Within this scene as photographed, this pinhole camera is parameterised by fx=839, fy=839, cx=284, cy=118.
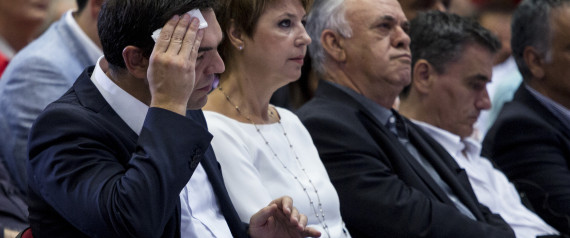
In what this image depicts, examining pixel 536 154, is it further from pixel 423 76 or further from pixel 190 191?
pixel 190 191

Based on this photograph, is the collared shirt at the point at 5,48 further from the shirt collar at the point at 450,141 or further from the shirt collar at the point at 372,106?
the shirt collar at the point at 450,141

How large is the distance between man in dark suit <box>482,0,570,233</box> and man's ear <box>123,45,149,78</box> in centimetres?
234

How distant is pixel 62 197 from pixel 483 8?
16.7 ft

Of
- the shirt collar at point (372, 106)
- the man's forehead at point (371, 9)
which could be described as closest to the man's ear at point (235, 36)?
the shirt collar at point (372, 106)

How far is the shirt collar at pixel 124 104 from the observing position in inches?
82.1

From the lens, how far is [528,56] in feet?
14.3

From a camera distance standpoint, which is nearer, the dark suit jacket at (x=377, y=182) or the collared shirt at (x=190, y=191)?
the collared shirt at (x=190, y=191)

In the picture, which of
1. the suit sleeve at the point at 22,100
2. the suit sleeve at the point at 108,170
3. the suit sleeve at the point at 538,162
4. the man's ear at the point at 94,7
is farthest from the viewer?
the suit sleeve at the point at 538,162

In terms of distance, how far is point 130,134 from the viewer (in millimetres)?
2072

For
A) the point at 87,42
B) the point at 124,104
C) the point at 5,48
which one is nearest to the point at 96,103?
the point at 124,104

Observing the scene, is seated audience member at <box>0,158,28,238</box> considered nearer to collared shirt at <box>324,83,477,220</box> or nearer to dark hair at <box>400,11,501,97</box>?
collared shirt at <box>324,83,477,220</box>

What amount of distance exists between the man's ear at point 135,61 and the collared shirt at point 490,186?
200 centimetres

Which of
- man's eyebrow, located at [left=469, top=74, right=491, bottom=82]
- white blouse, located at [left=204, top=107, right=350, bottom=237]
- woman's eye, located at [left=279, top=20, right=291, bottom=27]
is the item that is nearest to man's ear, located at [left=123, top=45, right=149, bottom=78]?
white blouse, located at [left=204, top=107, right=350, bottom=237]

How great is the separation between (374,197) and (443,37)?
1171 mm
